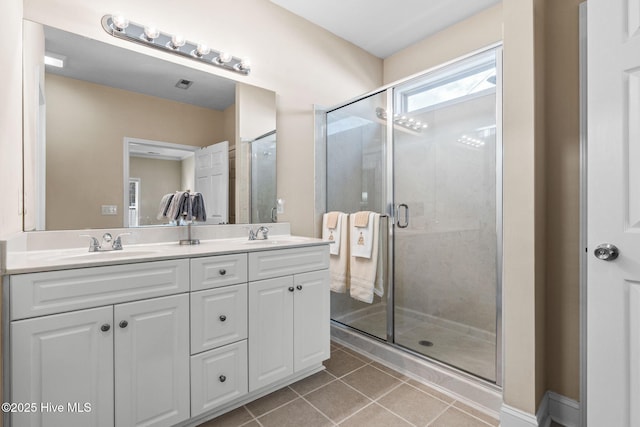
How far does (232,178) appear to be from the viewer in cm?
218

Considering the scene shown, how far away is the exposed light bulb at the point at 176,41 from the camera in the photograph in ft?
6.26

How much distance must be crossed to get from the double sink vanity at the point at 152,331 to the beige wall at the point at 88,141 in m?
0.21

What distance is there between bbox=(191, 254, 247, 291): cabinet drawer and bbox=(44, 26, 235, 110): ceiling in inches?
44.0

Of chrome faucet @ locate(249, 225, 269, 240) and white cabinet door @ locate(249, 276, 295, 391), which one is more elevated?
chrome faucet @ locate(249, 225, 269, 240)

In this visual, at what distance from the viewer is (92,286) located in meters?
1.21

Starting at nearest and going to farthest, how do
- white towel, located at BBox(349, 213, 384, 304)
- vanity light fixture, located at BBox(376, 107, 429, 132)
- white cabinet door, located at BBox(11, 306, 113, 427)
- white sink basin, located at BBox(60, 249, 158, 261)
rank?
1. white cabinet door, located at BBox(11, 306, 113, 427)
2. white sink basin, located at BBox(60, 249, 158, 261)
3. white towel, located at BBox(349, 213, 384, 304)
4. vanity light fixture, located at BBox(376, 107, 429, 132)

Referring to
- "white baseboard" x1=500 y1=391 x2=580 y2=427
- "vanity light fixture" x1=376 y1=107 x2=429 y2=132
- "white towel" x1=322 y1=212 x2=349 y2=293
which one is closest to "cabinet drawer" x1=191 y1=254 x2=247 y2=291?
"white towel" x1=322 y1=212 x2=349 y2=293

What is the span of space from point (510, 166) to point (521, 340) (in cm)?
84

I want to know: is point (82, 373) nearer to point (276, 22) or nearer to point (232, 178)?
point (232, 178)

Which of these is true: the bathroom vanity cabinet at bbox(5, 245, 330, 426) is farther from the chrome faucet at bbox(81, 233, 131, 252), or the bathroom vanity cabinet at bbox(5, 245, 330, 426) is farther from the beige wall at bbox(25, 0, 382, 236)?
the beige wall at bbox(25, 0, 382, 236)

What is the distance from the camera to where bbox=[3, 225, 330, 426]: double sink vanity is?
3.59 feet

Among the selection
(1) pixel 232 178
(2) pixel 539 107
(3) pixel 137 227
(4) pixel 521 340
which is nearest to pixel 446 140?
(2) pixel 539 107

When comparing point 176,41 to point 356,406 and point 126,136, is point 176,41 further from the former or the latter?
point 356,406

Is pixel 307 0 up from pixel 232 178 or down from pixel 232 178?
up
